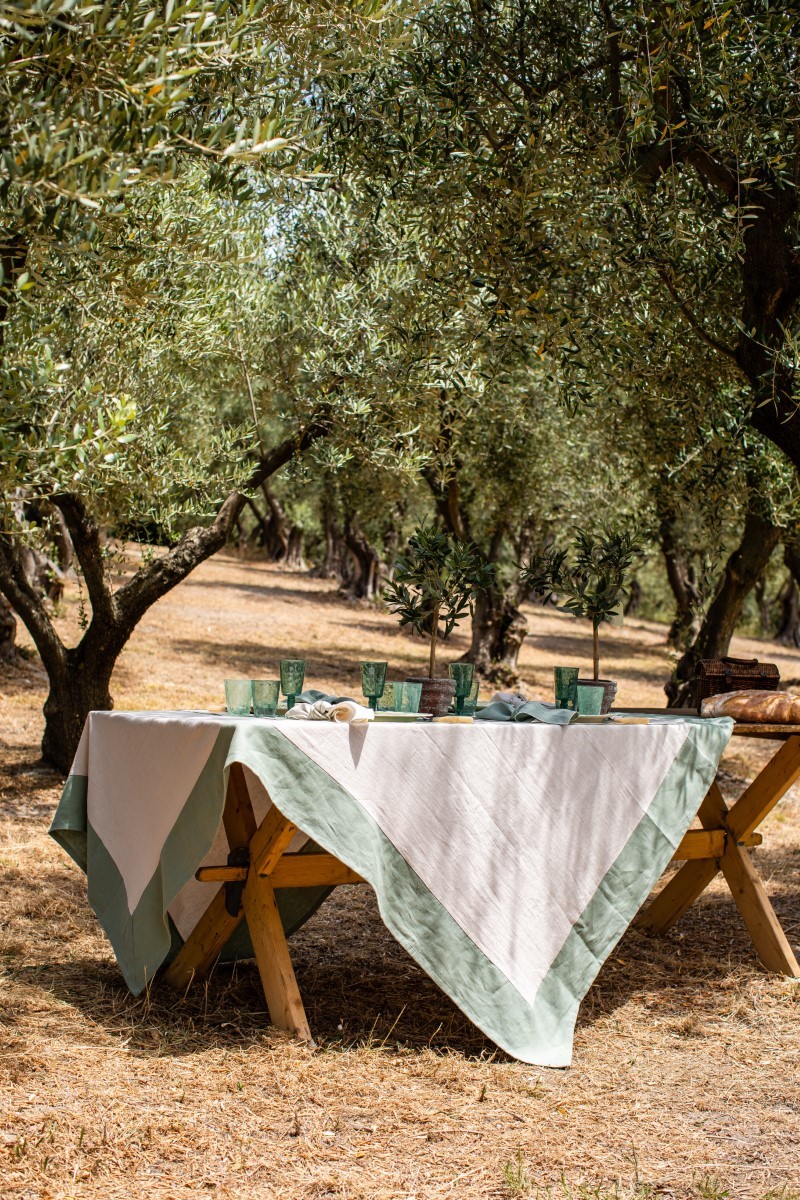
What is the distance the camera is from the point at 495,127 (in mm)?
6590

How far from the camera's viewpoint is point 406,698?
5145 millimetres

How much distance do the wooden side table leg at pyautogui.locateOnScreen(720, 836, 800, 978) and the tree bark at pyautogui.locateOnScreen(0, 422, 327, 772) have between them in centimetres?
→ 531

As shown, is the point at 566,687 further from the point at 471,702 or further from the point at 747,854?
the point at 747,854

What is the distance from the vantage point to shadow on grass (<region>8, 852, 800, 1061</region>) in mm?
4801

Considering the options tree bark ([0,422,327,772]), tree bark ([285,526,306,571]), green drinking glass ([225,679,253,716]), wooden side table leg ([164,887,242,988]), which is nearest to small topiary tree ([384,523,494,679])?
green drinking glass ([225,679,253,716])

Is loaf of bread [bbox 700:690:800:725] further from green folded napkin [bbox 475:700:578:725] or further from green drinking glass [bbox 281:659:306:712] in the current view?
green drinking glass [bbox 281:659:306:712]

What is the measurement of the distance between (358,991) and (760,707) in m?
2.37

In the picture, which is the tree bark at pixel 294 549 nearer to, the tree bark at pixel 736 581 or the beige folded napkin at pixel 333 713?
the tree bark at pixel 736 581

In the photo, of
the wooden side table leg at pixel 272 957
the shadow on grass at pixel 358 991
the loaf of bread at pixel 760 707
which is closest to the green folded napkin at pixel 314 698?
the wooden side table leg at pixel 272 957

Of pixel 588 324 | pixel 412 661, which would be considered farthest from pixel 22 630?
pixel 588 324

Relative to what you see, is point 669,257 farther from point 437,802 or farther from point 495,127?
point 437,802

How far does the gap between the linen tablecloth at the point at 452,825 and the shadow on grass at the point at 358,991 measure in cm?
26

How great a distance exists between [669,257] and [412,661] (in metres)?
14.8

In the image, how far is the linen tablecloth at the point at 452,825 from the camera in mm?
4480
